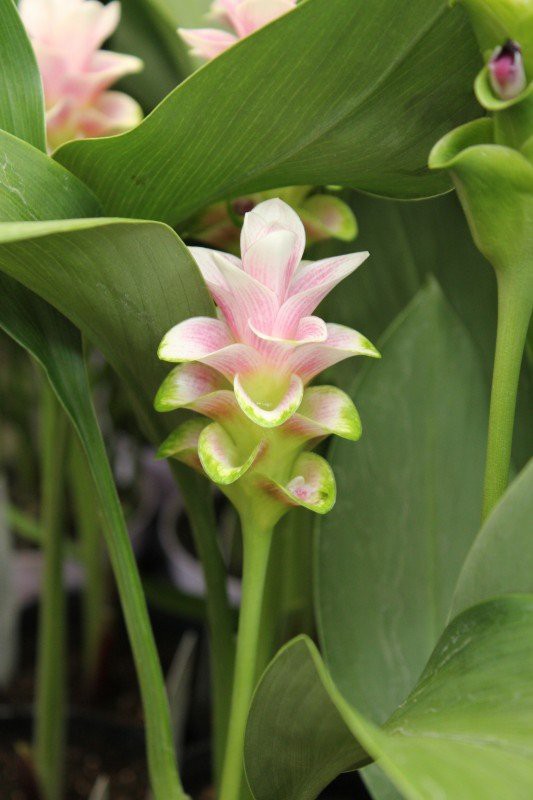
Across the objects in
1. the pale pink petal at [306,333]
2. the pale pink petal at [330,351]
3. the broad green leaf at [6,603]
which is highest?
the pale pink petal at [306,333]

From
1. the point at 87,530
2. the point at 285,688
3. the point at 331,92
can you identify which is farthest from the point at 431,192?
the point at 87,530

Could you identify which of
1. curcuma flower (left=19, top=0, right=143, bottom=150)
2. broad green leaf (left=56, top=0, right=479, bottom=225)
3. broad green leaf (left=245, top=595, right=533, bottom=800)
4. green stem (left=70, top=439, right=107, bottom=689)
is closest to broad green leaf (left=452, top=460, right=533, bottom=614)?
broad green leaf (left=245, top=595, right=533, bottom=800)

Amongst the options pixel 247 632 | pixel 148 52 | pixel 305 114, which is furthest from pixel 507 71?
pixel 148 52

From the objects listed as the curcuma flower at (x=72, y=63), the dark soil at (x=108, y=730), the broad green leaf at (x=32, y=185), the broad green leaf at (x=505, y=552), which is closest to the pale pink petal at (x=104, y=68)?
the curcuma flower at (x=72, y=63)

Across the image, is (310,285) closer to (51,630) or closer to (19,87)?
(19,87)

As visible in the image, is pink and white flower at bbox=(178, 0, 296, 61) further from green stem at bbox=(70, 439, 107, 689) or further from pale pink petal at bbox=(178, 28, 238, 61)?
green stem at bbox=(70, 439, 107, 689)

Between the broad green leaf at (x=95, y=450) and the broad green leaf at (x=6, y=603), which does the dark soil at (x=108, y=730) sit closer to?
the broad green leaf at (x=6, y=603)
